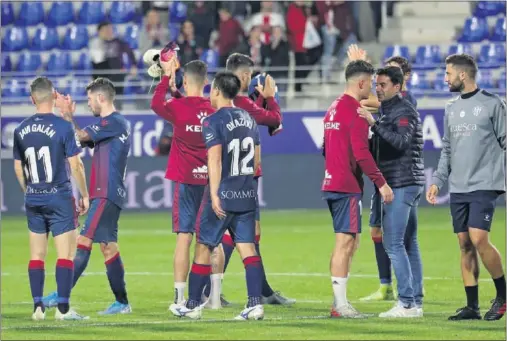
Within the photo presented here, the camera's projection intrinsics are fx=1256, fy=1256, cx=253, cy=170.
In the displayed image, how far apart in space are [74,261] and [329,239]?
Result: 25.2 ft

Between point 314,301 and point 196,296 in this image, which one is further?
point 314,301

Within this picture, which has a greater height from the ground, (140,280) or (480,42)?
(480,42)

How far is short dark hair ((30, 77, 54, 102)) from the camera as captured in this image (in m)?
10.8

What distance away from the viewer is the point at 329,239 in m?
18.6

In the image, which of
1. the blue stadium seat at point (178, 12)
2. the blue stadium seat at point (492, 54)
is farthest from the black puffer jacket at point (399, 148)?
the blue stadium seat at point (178, 12)

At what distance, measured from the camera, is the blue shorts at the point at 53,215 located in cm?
1090

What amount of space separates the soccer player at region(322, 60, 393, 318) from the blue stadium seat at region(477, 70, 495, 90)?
44.0 ft

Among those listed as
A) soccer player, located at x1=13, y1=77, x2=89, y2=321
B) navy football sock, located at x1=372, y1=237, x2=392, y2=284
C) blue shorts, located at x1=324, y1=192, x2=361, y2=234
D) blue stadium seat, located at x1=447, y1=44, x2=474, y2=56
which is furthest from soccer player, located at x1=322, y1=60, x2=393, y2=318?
blue stadium seat, located at x1=447, y1=44, x2=474, y2=56

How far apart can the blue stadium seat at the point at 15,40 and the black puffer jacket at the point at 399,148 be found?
56.0ft

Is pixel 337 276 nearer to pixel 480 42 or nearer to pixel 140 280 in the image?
pixel 140 280

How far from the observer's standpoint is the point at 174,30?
26453mm

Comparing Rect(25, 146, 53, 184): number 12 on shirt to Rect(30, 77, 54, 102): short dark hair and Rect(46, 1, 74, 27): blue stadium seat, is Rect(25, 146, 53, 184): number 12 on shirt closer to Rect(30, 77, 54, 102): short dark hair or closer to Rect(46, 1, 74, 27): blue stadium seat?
Rect(30, 77, 54, 102): short dark hair

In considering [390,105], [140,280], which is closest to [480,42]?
[140,280]

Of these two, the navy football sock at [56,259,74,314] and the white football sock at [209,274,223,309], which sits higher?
the navy football sock at [56,259,74,314]
